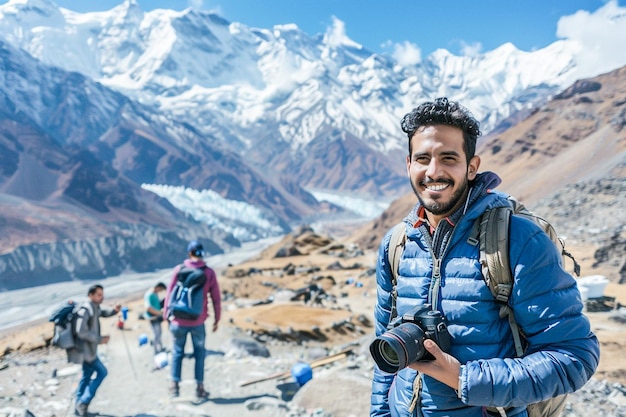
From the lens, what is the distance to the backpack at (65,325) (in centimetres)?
552

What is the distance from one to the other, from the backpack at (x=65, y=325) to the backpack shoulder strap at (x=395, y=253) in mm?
4642

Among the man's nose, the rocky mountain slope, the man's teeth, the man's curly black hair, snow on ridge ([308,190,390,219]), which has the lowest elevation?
the man's teeth

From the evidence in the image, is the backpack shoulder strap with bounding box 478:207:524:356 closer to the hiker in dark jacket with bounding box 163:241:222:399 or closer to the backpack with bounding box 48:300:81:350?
the hiker in dark jacket with bounding box 163:241:222:399

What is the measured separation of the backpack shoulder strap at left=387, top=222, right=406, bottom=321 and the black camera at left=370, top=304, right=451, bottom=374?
0.35 meters

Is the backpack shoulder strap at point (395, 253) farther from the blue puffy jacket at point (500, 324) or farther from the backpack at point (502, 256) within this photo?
the backpack at point (502, 256)

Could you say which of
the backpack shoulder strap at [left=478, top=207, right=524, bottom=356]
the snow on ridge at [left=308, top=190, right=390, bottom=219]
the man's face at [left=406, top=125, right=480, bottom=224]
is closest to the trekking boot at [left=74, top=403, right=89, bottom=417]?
the man's face at [left=406, top=125, right=480, bottom=224]

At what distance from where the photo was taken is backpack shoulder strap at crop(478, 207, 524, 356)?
1.74 metres

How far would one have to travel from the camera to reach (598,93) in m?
64.9

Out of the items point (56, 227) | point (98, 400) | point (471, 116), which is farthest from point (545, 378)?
point (56, 227)

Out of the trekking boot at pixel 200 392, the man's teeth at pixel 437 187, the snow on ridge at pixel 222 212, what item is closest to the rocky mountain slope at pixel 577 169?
the trekking boot at pixel 200 392

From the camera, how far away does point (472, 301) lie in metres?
1.83

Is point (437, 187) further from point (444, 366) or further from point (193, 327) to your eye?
point (193, 327)

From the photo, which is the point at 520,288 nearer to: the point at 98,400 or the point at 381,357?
the point at 381,357

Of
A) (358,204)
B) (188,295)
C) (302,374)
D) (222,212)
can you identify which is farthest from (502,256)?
(358,204)
